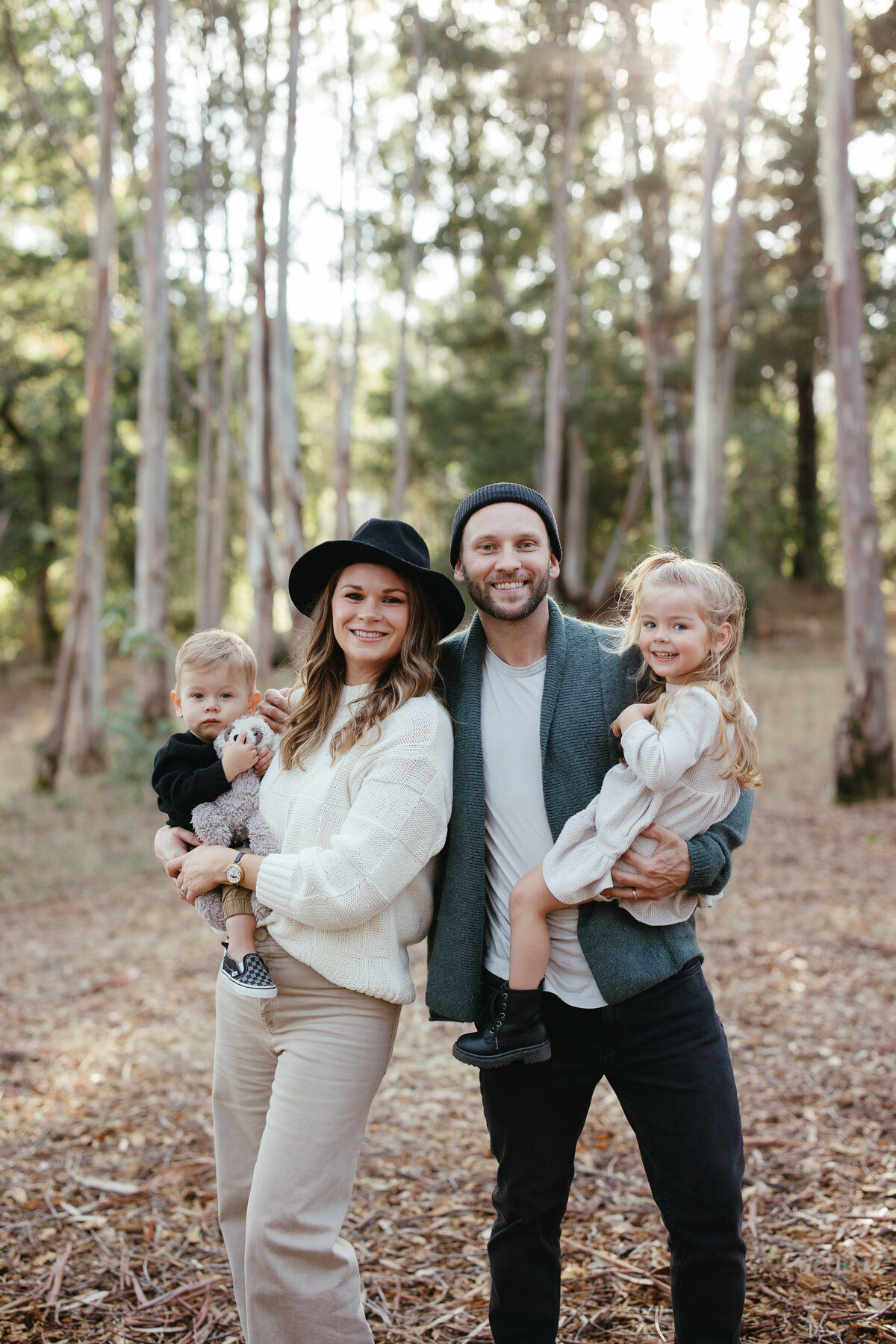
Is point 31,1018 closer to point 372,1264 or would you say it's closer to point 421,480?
point 372,1264

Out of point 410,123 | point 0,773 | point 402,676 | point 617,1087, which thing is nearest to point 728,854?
point 617,1087

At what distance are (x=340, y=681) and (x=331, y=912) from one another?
656mm

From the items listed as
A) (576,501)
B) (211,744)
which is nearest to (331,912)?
(211,744)

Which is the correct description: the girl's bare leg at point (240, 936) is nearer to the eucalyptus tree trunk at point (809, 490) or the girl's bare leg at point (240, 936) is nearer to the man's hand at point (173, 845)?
the man's hand at point (173, 845)

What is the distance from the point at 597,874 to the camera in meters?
2.25

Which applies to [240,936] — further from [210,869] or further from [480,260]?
[480,260]

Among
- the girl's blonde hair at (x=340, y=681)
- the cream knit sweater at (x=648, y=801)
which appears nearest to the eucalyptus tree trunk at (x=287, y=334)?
the girl's blonde hair at (x=340, y=681)

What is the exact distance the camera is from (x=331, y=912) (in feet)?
7.22

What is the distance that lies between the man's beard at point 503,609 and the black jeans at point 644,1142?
0.94m

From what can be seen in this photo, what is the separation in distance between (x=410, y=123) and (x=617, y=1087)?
66.8 ft

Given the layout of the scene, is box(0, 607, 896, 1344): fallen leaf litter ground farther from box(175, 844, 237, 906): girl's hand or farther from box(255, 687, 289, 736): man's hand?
box(255, 687, 289, 736): man's hand

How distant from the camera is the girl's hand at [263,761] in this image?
102 inches

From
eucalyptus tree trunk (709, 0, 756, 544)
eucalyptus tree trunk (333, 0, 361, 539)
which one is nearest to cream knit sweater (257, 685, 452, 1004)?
eucalyptus tree trunk (709, 0, 756, 544)

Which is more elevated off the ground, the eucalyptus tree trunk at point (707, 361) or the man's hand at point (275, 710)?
the eucalyptus tree trunk at point (707, 361)
